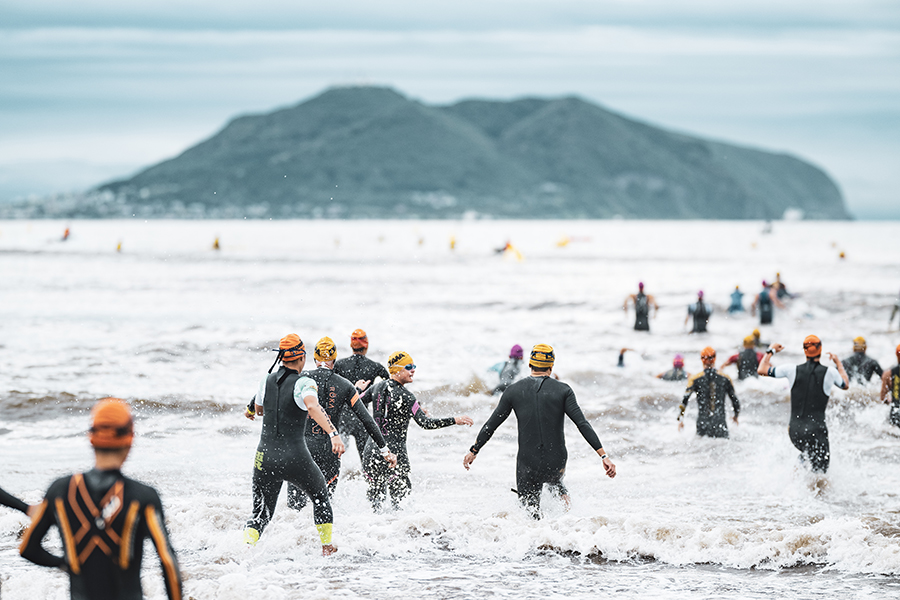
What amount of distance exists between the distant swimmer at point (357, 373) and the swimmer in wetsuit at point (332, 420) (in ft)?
3.13

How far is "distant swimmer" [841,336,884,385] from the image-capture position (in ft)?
55.9

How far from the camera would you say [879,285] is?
1940 inches

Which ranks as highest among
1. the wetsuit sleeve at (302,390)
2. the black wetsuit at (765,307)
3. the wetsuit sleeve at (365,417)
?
the black wetsuit at (765,307)

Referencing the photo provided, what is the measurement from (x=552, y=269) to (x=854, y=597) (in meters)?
56.0

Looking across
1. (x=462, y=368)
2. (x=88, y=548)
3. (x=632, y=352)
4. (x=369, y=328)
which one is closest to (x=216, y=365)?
(x=462, y=368)

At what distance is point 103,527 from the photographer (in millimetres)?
3953

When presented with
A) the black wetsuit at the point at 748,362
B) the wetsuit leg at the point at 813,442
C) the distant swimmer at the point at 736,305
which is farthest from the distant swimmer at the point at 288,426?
the distant swimmer at the point at 736,305

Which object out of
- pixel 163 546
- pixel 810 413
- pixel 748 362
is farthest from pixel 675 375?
pixel 163 546

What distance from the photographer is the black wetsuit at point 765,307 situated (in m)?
30.3

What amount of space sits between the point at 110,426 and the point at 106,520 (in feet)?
1.45

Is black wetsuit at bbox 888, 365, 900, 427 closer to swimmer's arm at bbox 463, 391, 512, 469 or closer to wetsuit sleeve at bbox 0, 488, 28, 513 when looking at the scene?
swimmer's arm at bbox 463, 391, 512, 469

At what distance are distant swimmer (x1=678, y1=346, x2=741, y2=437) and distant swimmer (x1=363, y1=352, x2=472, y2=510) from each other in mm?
5273

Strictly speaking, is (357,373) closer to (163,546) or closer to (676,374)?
(163,546)

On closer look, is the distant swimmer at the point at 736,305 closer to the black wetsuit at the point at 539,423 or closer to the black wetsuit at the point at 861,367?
the black wetsuit at the point at 861,367
